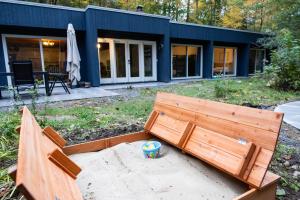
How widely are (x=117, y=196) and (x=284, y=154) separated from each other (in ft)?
6.54

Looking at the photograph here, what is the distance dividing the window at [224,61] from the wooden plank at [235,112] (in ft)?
36.5

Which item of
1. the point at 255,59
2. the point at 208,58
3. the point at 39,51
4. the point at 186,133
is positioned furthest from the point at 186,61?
the point at 186,133

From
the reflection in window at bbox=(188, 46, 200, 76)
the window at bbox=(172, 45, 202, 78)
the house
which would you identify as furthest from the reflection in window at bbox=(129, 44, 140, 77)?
the reflection in window at bbox=(188, 46, 200, 76)

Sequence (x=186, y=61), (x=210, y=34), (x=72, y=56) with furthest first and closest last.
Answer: (x=186, y=61)
(x=210, y=34)
(x=72, y=56)

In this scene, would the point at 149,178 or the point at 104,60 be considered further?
the point at 104,60

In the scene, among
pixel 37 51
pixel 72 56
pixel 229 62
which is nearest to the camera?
pixel 72 56

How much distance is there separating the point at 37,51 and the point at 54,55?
0.64m

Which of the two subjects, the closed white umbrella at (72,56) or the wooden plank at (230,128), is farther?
the closed white umbrella at (72,56)

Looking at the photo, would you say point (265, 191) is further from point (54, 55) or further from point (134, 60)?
point (134, 60)

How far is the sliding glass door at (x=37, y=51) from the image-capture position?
7438 millimetres

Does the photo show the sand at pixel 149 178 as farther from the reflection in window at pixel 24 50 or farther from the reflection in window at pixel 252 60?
the reflection in window at pixel 252 60

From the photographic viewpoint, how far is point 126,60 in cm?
955

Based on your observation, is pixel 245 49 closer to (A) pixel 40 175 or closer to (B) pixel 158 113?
(B) pixel 158 113

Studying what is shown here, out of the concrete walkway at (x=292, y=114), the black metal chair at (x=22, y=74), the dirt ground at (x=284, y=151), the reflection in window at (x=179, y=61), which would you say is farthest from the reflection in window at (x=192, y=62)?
the dirt ground at (x=284, y=151)
